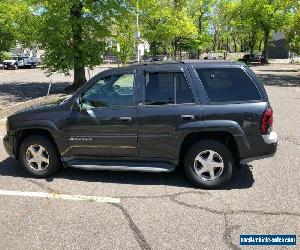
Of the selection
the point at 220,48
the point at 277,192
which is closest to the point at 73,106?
the point at 277,192

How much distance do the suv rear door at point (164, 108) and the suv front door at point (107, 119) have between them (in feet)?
0.49

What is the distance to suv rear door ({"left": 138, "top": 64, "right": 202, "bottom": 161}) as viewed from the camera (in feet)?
18.5

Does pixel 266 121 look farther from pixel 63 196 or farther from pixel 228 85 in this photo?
pixel 63 196

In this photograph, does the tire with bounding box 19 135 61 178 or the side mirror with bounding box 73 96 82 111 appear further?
the tire with bounding box 19 135 61 178

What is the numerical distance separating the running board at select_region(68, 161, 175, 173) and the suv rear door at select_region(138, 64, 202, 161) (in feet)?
0.40

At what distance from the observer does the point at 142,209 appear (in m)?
5.07

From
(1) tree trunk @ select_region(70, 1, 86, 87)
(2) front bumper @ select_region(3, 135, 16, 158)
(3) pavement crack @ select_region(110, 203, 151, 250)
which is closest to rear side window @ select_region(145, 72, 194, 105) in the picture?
(3) pavement crack @ select_region(110, 203, 151, 250)

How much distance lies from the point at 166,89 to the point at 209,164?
125 centimetres

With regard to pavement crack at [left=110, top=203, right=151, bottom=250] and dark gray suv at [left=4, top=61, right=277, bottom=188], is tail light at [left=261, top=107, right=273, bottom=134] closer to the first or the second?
dark gray suv at [left=4, top=61, right=277, bottom=188]

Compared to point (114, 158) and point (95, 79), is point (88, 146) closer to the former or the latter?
point (114, 158)

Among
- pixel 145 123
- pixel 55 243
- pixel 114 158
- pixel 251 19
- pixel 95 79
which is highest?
pixel 251 19

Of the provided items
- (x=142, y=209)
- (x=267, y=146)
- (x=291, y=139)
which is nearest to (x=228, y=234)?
(x=142, y=209)

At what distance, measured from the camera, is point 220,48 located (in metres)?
104

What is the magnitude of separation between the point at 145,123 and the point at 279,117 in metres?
7.04
